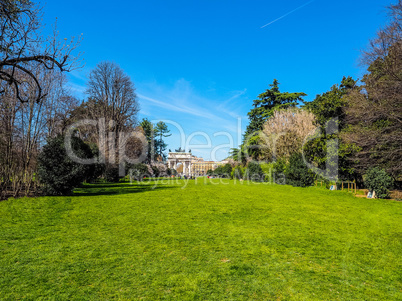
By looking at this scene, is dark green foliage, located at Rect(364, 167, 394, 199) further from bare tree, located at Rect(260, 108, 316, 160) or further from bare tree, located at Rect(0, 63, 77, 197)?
bare tree, located at Rect(0, 63, 77, 197)

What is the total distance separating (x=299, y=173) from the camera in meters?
20.4

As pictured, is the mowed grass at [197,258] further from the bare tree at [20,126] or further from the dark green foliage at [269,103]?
the dark green foliage at [269,103]

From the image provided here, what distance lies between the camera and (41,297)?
2729 millimetres

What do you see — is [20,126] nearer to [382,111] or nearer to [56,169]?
[56,169]

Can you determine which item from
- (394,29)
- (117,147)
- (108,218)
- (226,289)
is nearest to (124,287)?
(226,289)

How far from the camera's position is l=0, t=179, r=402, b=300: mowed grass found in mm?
2947

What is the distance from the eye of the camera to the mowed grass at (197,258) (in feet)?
9.67

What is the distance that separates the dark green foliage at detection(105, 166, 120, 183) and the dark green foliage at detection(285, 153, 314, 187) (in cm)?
1857

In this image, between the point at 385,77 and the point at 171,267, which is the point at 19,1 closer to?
the point at 171,267

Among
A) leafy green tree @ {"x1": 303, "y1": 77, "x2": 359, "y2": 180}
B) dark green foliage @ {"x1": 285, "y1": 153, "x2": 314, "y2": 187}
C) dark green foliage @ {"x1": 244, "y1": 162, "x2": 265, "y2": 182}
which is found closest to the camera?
leafy green tree @ {"x1": 303, "y1": 77, "x2": 359, "y2": 180}

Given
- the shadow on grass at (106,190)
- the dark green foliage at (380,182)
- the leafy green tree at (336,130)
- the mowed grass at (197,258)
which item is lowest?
the shadow on grass at (106,190)

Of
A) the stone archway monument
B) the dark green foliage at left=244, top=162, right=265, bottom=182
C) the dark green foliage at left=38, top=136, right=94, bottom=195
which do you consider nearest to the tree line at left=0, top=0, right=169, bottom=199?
the dark green foliage at left=38, top=136, right=94, bottom=195

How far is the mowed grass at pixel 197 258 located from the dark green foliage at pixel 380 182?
7.30 meters

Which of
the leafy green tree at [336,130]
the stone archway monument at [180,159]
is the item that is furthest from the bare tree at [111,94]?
the stone archway monument at [180,159]
